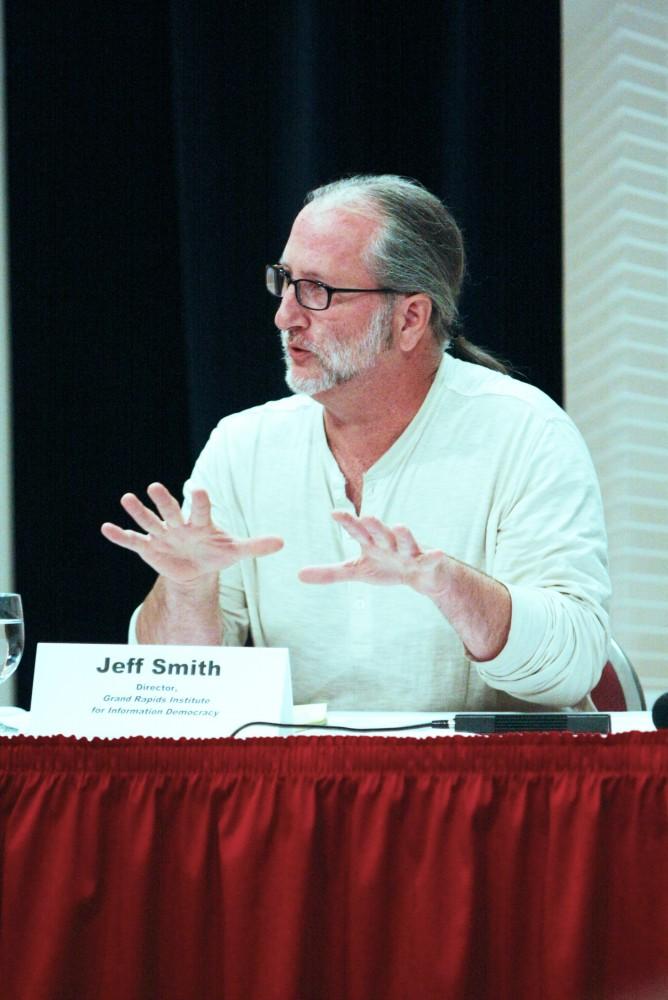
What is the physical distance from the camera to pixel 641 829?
2.81ft

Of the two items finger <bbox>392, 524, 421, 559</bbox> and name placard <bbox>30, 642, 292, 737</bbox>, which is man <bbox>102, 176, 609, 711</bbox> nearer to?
finger <bbox>392, 524, 421, 559</bbox>

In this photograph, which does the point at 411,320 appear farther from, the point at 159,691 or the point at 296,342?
the point at 159,691

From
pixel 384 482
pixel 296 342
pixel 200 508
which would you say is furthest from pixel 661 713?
pixel 296 342

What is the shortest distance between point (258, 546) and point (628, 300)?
5.75ft

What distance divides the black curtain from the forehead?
2.46 feet

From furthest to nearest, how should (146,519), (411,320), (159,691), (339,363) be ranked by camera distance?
(411,320), (339,363), (146,519), (159,691)

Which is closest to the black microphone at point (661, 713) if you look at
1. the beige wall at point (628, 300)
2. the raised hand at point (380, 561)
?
the raised hand at point (380, 561)

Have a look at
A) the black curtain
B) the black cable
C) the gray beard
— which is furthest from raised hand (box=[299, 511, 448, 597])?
the black curtain

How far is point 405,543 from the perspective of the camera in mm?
1219

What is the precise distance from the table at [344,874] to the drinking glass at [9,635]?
27 cm

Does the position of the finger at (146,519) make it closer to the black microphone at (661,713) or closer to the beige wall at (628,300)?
the black microphone at (661,713)

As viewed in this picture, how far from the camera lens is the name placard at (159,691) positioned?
1.00 metres

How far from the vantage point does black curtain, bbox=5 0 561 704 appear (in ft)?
8.46

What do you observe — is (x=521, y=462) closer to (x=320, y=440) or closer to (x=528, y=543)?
(x=528, y=543)
